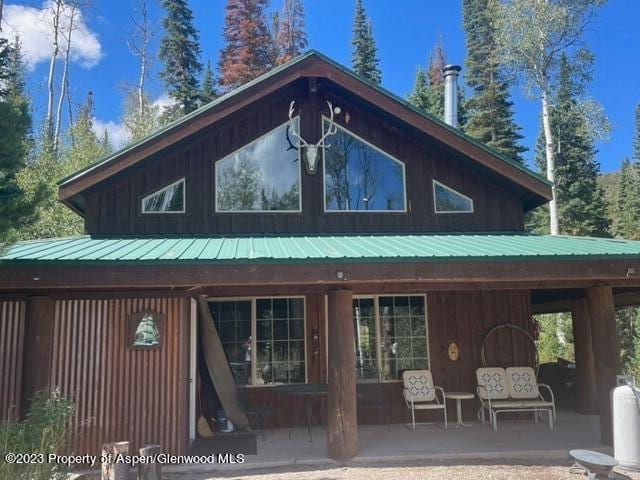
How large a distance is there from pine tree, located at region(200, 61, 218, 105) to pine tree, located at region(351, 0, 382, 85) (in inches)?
372

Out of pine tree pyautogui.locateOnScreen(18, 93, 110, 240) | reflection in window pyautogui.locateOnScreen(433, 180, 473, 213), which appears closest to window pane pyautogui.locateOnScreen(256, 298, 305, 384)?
reflection in window pyautogui.locateOnScreen(433, 180, 473, 213)

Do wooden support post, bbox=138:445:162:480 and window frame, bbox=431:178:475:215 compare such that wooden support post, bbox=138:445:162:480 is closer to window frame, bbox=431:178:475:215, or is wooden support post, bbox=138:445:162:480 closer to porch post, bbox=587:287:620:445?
porch post, bbox=587:287:620:445

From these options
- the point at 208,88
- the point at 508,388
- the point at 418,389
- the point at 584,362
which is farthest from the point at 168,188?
the point at 208,88

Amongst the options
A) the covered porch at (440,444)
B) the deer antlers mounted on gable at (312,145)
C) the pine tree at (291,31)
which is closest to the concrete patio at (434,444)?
the covered porch at (440,444)

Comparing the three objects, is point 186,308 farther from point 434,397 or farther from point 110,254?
point 434,397

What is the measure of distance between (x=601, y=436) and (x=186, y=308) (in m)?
5.61

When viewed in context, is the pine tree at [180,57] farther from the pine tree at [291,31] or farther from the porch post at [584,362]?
the porch post at [584,362]

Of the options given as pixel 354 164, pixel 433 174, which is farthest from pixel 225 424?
pixel 433 174

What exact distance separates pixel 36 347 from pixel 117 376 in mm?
977

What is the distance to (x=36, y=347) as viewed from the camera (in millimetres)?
6691

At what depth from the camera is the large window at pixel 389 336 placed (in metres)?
9.45

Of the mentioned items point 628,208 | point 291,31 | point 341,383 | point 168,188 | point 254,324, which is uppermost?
point 291,31

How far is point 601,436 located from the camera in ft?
24.5

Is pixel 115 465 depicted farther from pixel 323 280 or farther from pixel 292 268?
pixel 323 280
